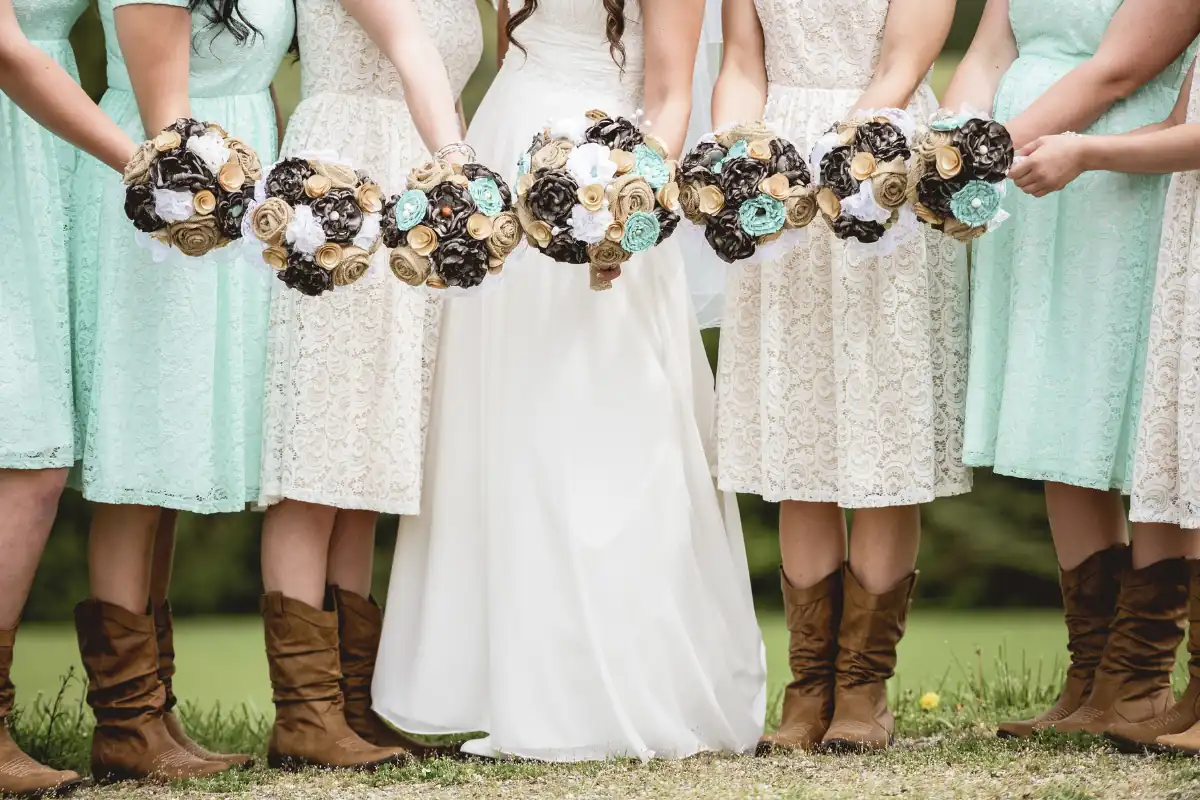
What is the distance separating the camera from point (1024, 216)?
380 centimetres

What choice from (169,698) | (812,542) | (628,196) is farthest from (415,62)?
(169,698)

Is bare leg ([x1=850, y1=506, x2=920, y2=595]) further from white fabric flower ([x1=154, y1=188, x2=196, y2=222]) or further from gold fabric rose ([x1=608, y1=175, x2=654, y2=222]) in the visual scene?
white fabric flower ([x1=154, y1=188, x2=196, y2=222])

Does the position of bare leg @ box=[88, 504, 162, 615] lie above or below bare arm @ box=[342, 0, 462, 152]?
below

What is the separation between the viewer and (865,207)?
11.2ft

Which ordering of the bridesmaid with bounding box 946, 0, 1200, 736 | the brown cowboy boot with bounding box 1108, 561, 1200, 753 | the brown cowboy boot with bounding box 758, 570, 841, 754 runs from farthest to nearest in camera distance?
the brown cowboy boot with bounding box 758, 570, 841, 754 < the bridesmaid with bounding box 946, 0, 1200, 736 < the brown cowboy boot with bounding box 1108, 561, 1200, 753

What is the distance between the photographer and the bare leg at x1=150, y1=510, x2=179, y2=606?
405cm

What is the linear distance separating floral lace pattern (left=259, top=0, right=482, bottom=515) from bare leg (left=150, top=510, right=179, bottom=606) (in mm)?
383

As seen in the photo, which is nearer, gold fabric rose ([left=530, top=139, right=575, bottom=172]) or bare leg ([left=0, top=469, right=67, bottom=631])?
gold fabric rose ([left=530, top=139, right=575, bottom=172])

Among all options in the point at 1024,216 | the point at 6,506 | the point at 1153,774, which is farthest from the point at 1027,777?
the point at 6,506

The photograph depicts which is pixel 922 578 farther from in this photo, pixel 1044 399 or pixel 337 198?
pixel 337 198

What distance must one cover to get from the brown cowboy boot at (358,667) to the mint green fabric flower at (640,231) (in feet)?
3.96

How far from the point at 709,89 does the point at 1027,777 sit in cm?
192

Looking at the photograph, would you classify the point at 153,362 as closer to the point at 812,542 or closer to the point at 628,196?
the point at 628,196

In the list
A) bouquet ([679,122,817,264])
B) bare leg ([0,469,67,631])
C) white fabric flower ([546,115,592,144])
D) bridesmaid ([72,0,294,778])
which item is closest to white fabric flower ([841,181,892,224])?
bouquet ([679,122,817,264])
